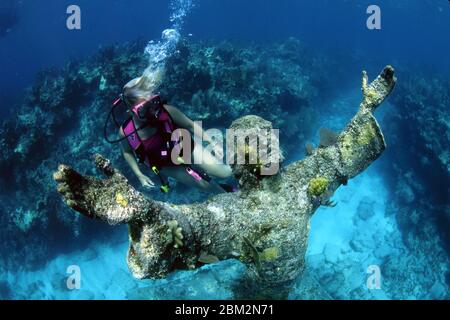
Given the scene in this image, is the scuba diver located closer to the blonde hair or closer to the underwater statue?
the blonde hair

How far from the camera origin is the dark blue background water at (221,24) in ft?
146

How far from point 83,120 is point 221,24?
45325mm

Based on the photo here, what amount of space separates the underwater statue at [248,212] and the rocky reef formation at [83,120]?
6390 mm

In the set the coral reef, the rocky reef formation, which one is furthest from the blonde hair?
the coral reef

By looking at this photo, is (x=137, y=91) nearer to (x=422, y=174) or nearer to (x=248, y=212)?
(x=248, y=212)

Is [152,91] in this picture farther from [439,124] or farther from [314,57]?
[314,57]

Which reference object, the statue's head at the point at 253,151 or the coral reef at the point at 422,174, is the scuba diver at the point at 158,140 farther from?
the coral reef at the point at 422,174

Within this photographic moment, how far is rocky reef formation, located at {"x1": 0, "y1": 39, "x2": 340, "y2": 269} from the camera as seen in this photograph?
1067 centimetres

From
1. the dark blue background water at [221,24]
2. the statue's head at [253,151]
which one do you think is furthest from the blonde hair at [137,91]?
the dark blue background water at [221,24]

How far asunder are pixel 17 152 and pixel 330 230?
Result: 10.3 m

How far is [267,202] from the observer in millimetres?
3729

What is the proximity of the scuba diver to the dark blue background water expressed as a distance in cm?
3191

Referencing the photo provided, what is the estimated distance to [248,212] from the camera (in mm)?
3693
